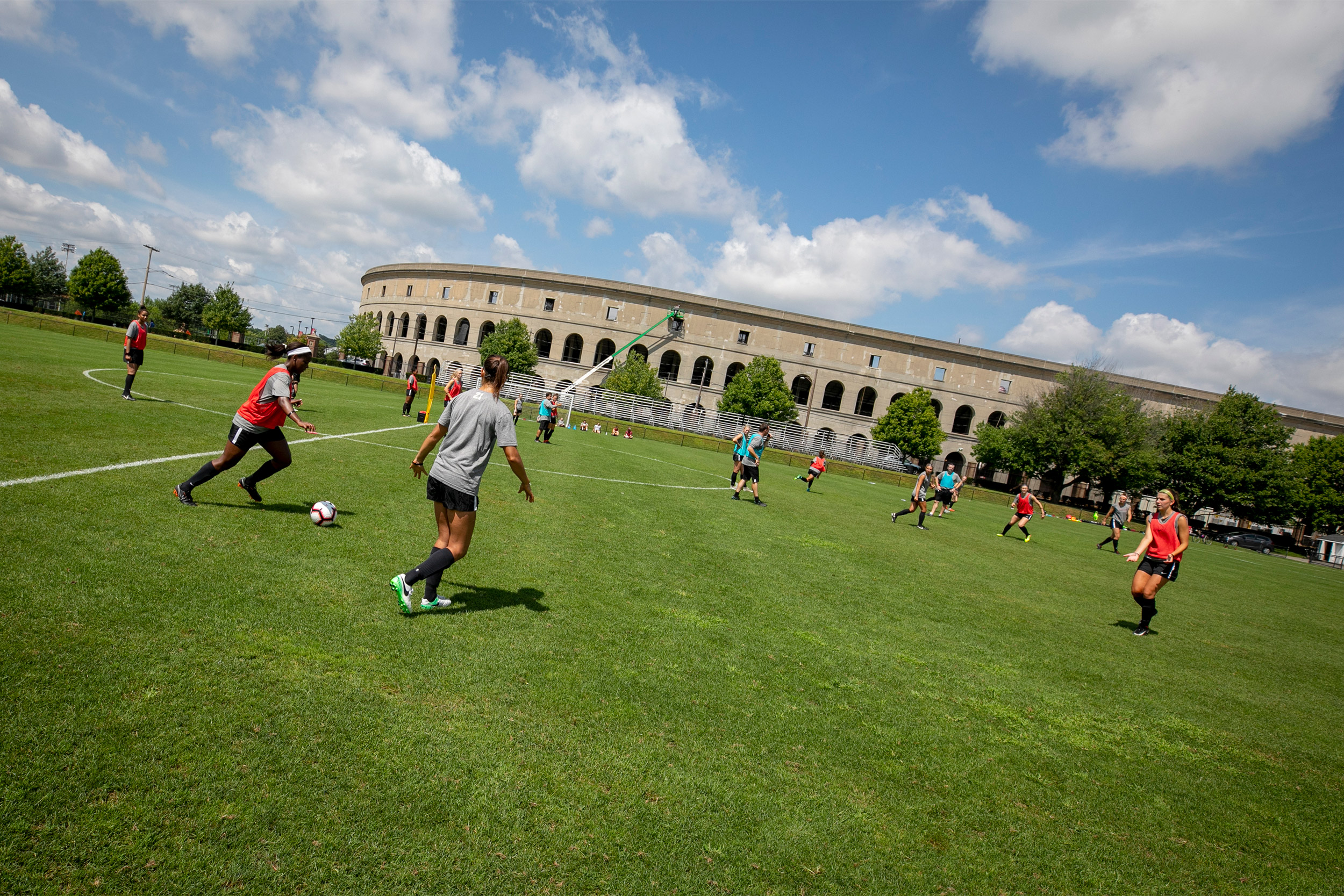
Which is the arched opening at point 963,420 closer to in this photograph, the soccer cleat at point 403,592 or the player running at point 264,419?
the player running at point 264,419

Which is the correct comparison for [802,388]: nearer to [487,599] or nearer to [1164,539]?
[1164,539]

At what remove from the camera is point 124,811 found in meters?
2.56

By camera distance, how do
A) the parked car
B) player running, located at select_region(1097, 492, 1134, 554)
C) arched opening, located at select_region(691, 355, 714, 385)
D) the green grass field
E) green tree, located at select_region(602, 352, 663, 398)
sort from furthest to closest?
arched opening, located at select_region(691, 355, 714, 385)
green tree, located at select_region(602, 352, 663, 398)
the parked car
player running, located at select_region(1097, 492, 1134, 554)
the green grass field

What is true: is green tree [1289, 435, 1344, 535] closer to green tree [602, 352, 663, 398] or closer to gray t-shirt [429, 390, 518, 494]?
green tree [602, 352, 663, 398]

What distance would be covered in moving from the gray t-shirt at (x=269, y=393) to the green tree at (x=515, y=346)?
177ft

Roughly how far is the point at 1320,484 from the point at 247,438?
81.9 metres

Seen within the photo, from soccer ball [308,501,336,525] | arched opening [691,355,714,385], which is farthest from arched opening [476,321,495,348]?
soccer ball [308,501,336,525]

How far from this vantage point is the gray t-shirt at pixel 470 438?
5.26 m

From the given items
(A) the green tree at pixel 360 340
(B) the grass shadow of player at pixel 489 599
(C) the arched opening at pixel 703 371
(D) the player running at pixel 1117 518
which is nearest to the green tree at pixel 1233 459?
(D) the player running at pixel 1117 518

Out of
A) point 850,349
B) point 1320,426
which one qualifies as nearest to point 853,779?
point 850,349

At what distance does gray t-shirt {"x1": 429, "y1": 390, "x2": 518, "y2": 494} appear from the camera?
5262 mm

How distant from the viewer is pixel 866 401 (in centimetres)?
6806

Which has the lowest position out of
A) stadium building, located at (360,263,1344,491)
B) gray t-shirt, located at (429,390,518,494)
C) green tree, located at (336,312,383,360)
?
gray t-shirt, located at (429,390,518,494)

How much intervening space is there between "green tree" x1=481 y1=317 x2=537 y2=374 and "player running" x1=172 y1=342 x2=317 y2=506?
53.8 meters
